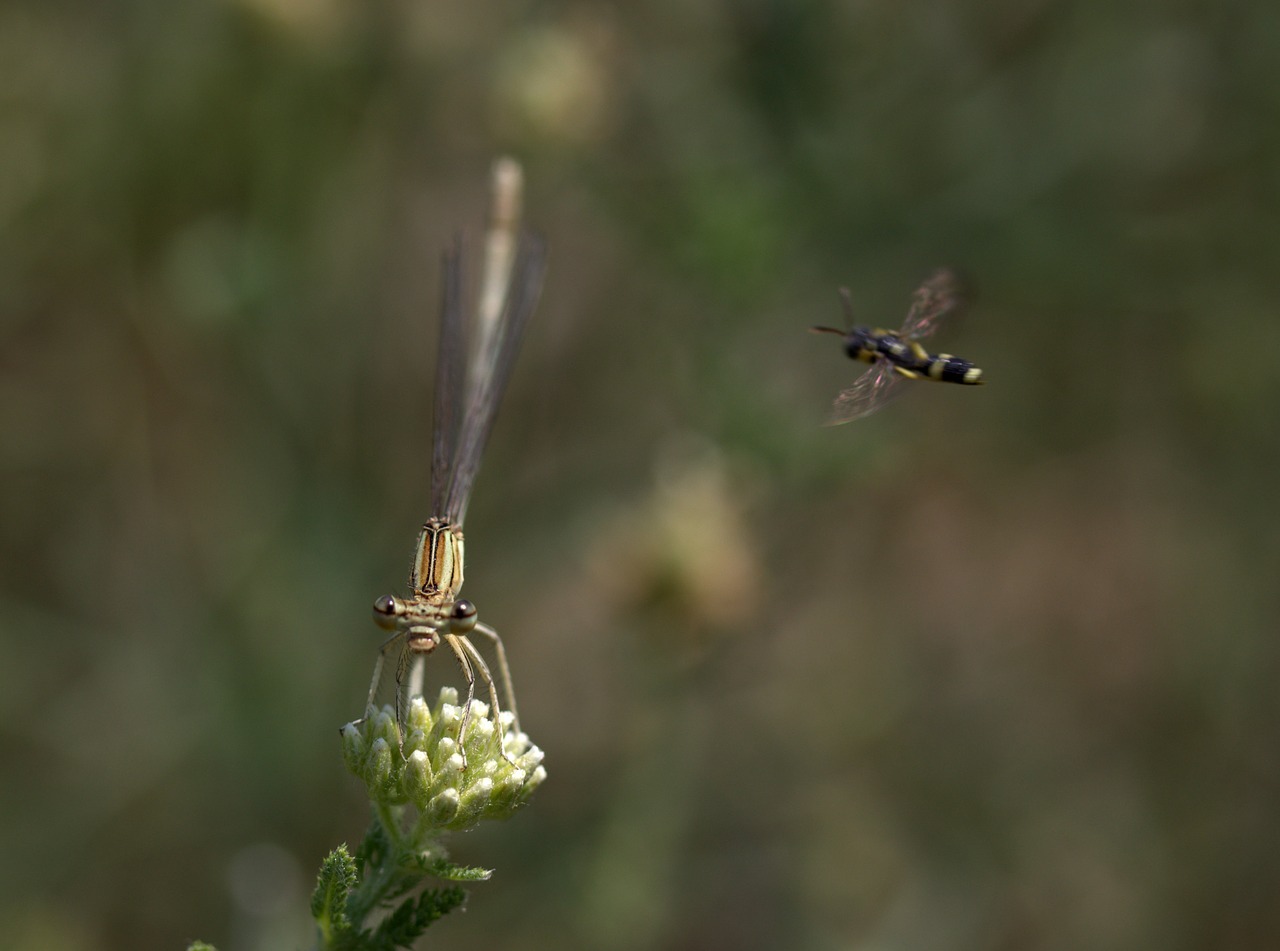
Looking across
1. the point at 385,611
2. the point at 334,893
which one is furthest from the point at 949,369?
the point at 334,893

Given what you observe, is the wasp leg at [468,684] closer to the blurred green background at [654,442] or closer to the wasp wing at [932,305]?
the wasp wing at [932,305]

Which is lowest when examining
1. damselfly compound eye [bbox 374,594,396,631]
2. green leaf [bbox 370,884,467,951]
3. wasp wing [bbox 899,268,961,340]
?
green leaf [bbox 370,884,467,951]

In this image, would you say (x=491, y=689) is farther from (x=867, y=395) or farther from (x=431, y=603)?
(x=867, y=395)

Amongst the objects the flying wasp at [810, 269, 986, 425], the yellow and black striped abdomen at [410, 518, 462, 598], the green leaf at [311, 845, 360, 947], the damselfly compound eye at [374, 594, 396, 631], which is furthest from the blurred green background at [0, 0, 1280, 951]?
the green leaf at [311, 845, 360, 947]

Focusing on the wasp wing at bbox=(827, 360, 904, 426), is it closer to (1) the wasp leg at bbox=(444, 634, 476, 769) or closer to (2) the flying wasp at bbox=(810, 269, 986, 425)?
(2) the flying wasp at bbox=(810, 269, 986, 425)

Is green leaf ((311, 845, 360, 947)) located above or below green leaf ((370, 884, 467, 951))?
above

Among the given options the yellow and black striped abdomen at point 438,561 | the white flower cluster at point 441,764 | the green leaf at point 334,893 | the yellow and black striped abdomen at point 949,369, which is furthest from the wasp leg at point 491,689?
the yellow and black striped abdomen at point 949,369

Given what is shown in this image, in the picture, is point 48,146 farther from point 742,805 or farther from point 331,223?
point 742,805
